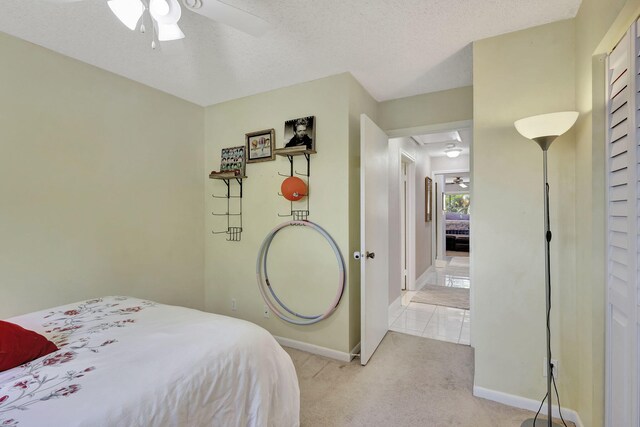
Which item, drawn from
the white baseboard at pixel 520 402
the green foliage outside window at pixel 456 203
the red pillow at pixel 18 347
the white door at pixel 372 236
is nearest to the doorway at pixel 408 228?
the white door at pixel 372 236

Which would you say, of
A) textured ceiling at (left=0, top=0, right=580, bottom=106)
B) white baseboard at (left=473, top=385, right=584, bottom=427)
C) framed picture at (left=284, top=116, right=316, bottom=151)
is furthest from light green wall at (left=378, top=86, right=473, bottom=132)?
white baseboard at (left=473, top=385, right=584, bottom=427)

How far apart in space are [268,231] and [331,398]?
153cm

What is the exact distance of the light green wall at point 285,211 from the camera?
8.23 ft

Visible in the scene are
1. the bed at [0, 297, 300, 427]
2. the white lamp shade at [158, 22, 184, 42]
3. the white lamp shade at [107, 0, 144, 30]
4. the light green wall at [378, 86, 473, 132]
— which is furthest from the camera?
the light green wall at [378, 86, 473, 132]

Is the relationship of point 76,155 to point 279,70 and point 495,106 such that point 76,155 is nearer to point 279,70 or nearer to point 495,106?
point 279,70

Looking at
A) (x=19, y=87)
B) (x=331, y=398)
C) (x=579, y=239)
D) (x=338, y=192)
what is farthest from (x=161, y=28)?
(x=579, y=239)

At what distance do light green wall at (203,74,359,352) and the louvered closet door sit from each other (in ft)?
5.20

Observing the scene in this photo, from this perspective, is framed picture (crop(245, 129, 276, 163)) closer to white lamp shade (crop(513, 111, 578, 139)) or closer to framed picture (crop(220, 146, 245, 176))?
framed picture (crop(220, 146, 245, 176))

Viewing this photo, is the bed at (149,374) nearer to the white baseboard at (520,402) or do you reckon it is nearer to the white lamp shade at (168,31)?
the white baseboard at (520,402)

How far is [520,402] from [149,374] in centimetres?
217

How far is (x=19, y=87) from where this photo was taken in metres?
1.97

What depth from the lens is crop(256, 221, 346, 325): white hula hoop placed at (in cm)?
247

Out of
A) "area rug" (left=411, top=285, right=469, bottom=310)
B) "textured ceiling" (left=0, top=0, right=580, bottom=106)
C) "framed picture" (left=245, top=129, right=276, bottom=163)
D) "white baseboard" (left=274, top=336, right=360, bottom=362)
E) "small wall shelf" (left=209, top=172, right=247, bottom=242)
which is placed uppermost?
"textured ceiling" (left=0, top=0, right=580, bottom=106)

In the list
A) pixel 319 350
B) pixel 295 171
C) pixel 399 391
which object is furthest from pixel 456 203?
pixel 399 391
